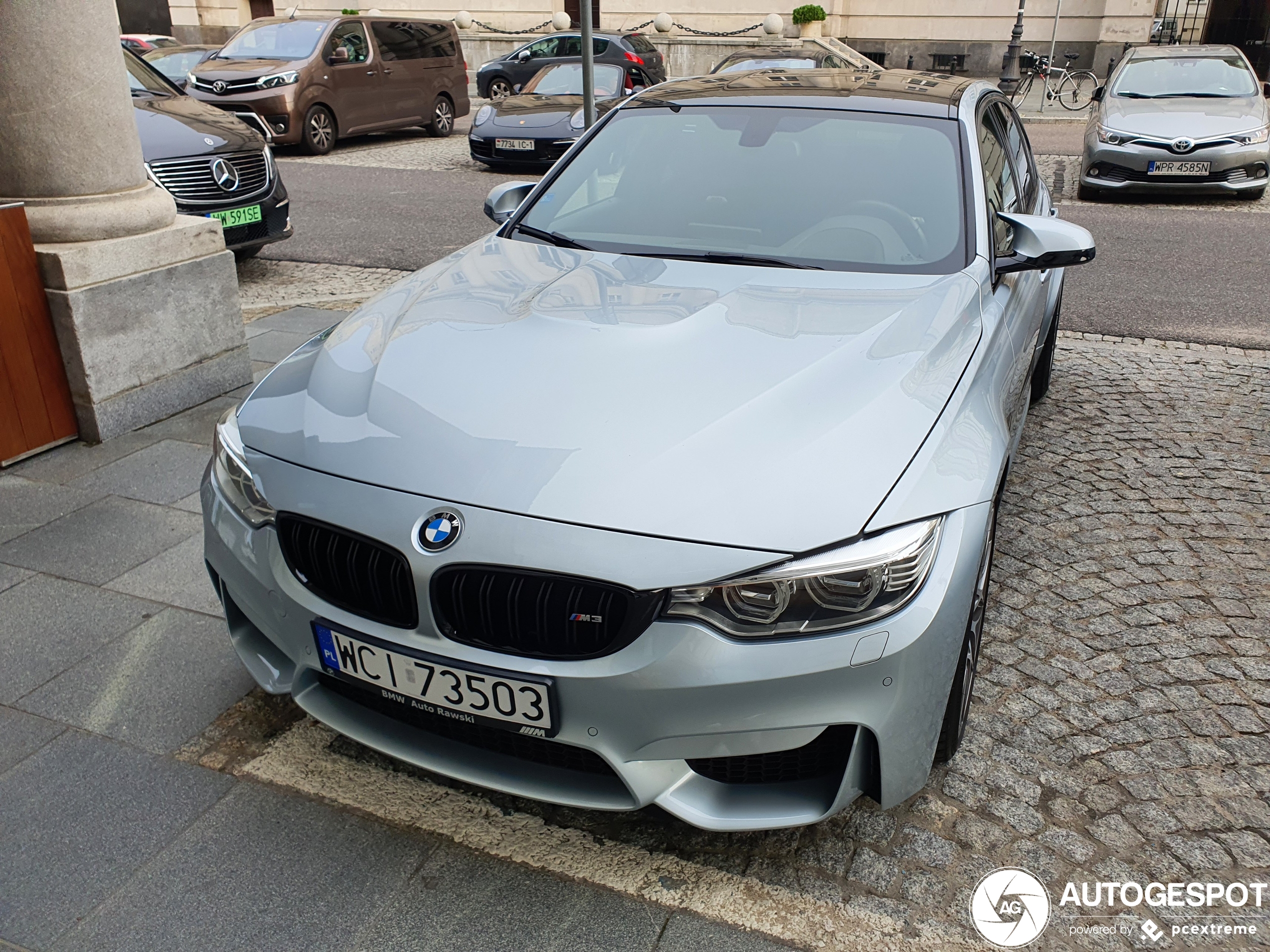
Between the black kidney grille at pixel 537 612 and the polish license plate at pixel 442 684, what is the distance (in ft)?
0.21

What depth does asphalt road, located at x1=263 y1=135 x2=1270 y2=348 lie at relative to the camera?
6934mm

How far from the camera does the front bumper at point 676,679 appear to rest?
6.68ft

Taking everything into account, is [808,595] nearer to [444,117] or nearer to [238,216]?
[238,216]

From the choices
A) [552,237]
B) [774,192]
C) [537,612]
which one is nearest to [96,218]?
[552,237]

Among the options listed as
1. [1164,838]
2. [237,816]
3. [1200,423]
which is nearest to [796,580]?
[1164,838]

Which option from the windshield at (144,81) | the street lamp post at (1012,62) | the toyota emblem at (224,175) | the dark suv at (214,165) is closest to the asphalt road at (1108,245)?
the dark suv at (214,165)

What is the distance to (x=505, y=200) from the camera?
161 inches

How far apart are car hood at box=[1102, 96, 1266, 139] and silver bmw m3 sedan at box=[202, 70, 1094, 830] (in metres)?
8.97

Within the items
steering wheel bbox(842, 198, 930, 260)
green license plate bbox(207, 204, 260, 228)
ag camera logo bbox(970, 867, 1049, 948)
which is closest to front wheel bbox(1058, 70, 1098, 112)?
green license plate bbox(207, 204, 260, 228)

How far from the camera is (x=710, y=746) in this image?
210 centimetres

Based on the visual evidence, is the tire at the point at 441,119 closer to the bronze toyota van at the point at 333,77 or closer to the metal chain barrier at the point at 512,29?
the bronze toyota van at the point at 333,77

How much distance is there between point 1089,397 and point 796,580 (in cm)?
403

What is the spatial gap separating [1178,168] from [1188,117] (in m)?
0.70

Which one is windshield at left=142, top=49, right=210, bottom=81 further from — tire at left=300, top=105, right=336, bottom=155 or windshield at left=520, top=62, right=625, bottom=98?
windshield at left=520, top=62, right=625, bottom=98
